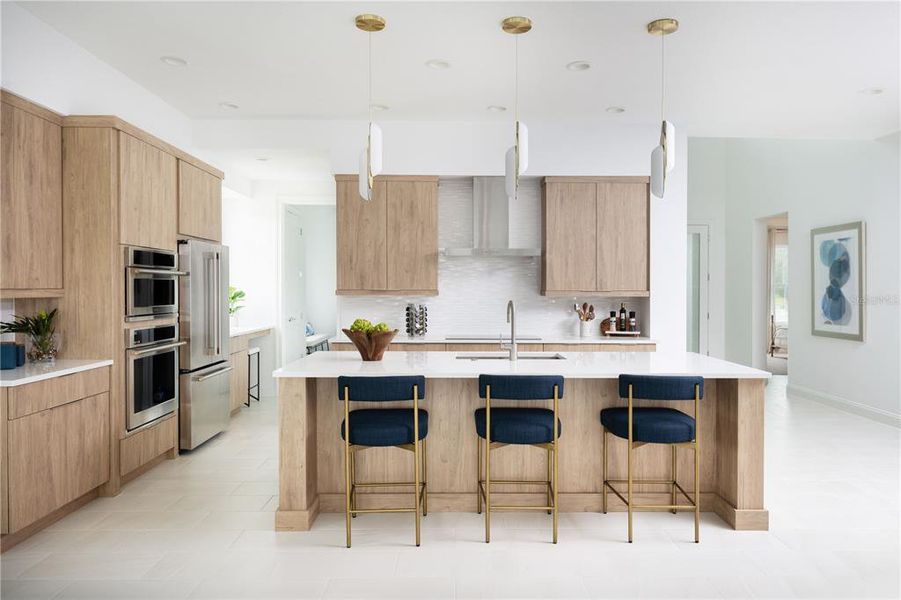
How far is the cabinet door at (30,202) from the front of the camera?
10.7 ft

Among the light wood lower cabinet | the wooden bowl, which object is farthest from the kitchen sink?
the light wood lower cabinet

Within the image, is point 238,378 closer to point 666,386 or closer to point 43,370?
point 43,370

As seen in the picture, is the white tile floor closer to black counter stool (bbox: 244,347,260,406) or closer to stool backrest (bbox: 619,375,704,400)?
stool backrest (bbox: 619,375,704,400)

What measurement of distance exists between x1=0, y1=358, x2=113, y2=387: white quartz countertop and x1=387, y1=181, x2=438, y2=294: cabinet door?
265 centimetres

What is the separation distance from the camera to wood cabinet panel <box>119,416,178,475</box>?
12.8 feet

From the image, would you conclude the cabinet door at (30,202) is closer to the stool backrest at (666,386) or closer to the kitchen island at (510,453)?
the kitchen island at (510,453)

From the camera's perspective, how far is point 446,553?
9.79 feet

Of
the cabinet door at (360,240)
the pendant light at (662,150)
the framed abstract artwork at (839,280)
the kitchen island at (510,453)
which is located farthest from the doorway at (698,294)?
the pendant light at (662,150)

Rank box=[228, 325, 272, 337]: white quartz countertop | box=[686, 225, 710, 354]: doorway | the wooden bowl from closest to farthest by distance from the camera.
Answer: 1. the wooden bowl
2. box=[228, 325, 272, 337]: white quartz countertop
3. box=[686, 225, 710, 354]: doorway

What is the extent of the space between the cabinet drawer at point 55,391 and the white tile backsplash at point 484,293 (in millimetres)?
2928

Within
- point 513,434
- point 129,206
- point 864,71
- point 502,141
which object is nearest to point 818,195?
point 864,71

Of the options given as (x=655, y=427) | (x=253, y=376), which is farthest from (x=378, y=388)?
Result: (x=253, y=376)

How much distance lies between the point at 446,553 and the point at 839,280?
5.70 metres

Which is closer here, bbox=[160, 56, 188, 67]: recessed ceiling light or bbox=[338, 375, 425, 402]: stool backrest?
bbox=[338, 375, 425, 402]: stool backrest
